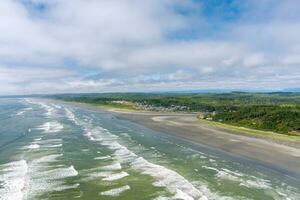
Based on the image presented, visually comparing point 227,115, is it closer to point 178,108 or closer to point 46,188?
point 178,108

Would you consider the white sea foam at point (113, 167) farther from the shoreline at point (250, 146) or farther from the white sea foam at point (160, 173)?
the shoreline at point (250, 146)

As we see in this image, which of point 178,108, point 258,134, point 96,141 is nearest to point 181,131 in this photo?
point 258,134

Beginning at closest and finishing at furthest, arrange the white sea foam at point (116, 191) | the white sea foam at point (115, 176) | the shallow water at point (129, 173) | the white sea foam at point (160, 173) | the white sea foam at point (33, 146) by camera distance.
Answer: the white sea foam at point (116, 191) < the shallow water at point (129, 173) < the white sea foam at point (160, 173) < the white sea foam at point (115, 176) < the white sea foam at point (33, 146)

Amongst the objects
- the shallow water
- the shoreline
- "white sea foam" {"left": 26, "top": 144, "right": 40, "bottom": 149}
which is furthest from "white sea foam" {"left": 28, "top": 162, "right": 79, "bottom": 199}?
the shoreline

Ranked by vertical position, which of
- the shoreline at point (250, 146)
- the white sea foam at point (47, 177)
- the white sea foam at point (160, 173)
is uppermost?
the white sea foam at point (47, 177)

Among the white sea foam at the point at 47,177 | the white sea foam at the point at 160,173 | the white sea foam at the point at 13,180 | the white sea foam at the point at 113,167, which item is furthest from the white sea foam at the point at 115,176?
the white sea foam at the point at 13,180

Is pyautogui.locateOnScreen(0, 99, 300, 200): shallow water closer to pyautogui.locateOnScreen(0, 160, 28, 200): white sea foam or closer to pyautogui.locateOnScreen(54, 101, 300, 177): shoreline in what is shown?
pyautogui.locateOnScreen(0, 160, 28, 200): white sea foam

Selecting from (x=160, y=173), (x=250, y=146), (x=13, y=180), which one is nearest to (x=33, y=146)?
(x=13, y=180)

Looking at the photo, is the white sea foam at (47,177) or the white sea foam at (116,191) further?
the white sea foam at (47,177)
